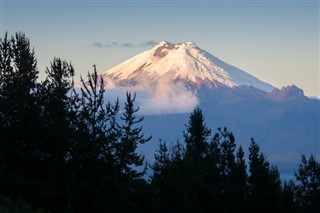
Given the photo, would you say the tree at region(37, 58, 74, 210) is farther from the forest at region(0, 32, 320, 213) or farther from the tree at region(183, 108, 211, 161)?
the tree at region(183, 108, 211, 161)

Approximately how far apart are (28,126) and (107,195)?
7.40m

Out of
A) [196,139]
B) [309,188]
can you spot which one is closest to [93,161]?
[196,139]

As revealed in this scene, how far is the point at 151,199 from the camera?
44.0 meters

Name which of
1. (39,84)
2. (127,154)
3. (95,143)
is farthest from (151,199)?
(39,84)

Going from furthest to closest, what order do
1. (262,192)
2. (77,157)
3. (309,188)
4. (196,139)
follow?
(309,188) → (196,139) → (262,192) → (77,157)

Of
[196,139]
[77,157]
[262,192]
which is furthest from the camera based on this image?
[196,139]

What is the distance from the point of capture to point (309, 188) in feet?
240

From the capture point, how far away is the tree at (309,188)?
6969cm

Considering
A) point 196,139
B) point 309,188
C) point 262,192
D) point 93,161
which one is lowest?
point 93,161

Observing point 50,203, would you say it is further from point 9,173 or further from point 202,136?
point 202,136

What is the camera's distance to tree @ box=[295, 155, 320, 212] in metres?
69.7

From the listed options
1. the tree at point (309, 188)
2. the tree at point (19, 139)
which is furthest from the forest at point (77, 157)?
the tree at point (309, 188)

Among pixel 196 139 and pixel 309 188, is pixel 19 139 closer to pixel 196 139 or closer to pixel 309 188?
pixel 196 139

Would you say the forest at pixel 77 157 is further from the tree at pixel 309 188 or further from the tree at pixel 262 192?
the tree at pixel 309 188
